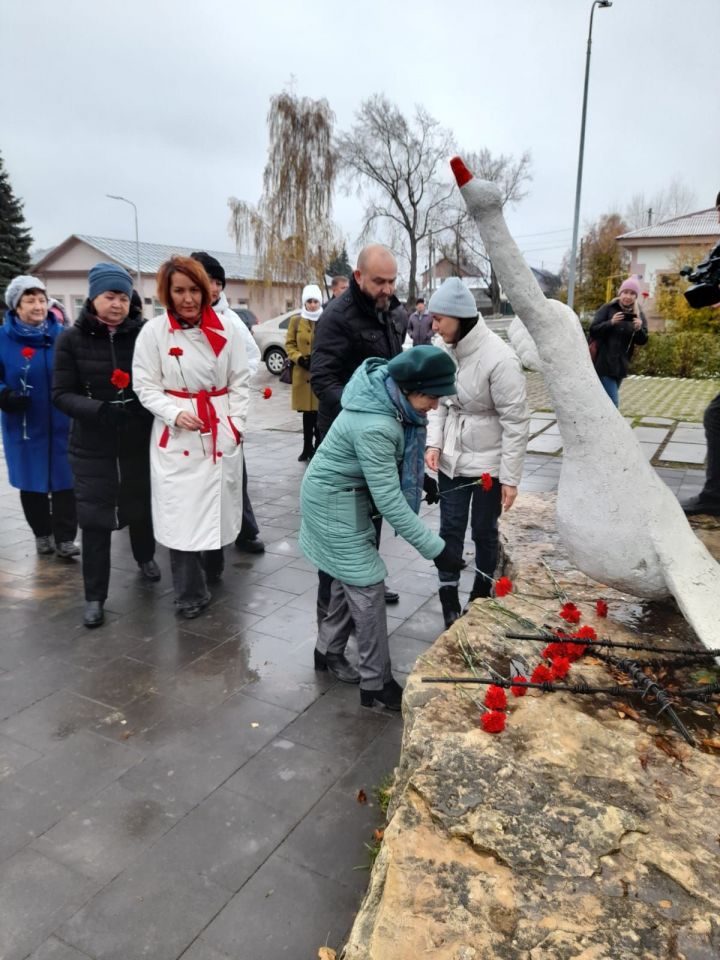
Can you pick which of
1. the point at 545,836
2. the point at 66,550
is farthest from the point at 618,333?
the point at 545,836

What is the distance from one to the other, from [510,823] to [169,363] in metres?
2.86

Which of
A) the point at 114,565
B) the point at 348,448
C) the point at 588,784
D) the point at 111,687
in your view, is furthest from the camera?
the point at 114,565

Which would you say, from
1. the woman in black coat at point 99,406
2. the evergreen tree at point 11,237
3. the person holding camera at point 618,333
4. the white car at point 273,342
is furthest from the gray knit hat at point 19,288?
the evergreen tree at point 11,237

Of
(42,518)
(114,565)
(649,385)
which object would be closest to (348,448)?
(114,565)

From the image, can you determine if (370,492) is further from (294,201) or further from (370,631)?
(294,201)

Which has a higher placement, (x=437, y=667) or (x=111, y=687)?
(x=437, y=667)

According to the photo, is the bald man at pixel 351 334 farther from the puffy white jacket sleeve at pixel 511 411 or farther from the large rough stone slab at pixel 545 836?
the large rough stone slab at pixel 545 836

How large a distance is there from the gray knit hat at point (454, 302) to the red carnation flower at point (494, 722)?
6.41 feet

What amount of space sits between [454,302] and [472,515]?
1108mm

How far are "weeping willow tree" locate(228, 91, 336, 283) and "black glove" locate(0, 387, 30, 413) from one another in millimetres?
22600

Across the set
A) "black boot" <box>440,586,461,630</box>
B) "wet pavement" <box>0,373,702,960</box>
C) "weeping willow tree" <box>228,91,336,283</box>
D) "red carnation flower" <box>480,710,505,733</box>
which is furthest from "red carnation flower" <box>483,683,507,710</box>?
"weeping willow tree" <box>228,91,336,283</box>

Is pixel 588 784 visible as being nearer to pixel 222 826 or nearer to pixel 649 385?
pixel 222 826

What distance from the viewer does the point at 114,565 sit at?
4.80 m

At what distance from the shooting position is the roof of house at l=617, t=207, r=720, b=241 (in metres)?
30.0
